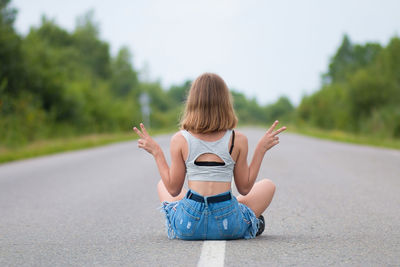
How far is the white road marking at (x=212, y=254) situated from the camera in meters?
3.56

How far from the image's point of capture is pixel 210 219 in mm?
4098

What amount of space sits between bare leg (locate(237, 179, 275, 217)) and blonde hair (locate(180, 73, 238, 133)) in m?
0.75

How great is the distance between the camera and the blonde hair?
3.93m

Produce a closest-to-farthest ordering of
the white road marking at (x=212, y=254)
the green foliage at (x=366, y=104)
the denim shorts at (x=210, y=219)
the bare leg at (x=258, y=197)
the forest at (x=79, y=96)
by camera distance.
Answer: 1. the white road marking at (x=212, y=254)
2. the denim shorts at (x=210, y=219)
3. the bare leg at (x=258, y=197)
4. the forest at (x=79, y=96)
5. the green foliage at (x=366, y=104)

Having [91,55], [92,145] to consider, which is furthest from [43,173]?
[91,55]

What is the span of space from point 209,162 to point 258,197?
0.68 meters

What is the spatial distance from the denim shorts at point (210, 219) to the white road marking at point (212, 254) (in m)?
0.09

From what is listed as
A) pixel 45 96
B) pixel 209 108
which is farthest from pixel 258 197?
pixel 45 96

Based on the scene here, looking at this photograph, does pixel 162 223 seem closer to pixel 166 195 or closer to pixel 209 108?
pixel 166 195

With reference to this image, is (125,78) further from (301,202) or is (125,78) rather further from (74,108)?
(301,202)

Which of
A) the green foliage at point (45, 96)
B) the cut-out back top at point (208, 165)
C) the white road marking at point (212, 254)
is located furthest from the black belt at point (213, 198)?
the green foliage at point (45, 96)

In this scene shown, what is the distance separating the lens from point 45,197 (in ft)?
25.2

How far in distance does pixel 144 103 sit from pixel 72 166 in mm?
39167

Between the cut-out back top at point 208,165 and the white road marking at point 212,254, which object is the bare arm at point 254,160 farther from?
the white road marking at point 212,254
